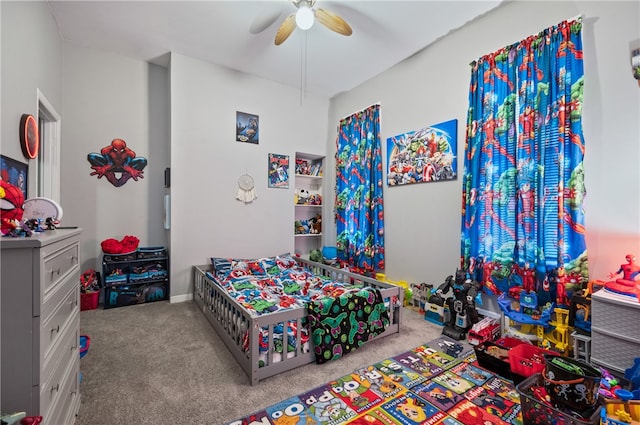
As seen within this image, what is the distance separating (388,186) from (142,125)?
3337 millimetres

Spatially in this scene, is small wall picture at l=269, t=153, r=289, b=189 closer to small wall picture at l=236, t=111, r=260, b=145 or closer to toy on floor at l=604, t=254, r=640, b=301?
small wall picture at l=236, t=111, r=260, b=145

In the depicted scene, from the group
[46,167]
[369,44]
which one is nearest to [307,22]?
[369,44]

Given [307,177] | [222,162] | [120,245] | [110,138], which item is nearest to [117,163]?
[110,138]

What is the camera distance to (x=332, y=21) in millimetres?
2346

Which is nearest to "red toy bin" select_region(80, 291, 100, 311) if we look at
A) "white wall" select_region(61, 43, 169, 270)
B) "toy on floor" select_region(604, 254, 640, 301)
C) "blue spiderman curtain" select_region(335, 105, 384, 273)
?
"white wall" select_region(61, 43, 169, 270)

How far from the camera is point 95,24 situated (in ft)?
9.31

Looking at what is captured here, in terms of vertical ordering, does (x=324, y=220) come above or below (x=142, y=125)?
below

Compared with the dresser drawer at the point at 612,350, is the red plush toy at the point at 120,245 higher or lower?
higher

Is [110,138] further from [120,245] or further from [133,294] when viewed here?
[133,294]

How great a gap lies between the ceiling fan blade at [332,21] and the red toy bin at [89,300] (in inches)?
145

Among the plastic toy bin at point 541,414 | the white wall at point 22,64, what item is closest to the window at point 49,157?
the white wall at point 22,64

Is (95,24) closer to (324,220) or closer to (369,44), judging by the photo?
(369,44)

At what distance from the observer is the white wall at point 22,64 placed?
169cm

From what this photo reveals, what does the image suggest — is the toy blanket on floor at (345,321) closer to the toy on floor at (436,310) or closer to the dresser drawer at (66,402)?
the toy on floor at (436,310)
